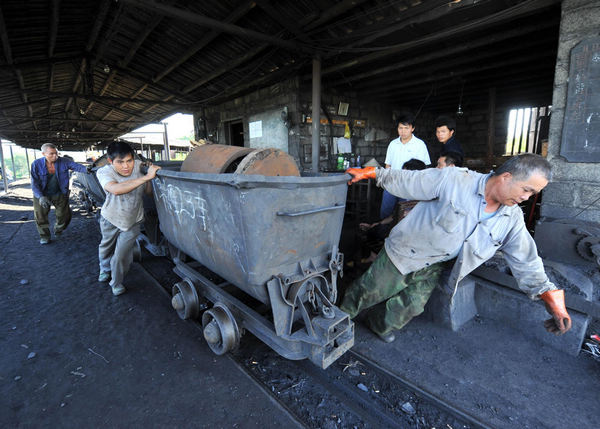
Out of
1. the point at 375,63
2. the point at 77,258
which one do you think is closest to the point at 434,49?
the point at 375,63

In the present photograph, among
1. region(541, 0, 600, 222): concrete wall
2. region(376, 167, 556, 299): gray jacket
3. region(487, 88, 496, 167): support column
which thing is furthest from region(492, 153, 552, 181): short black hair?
region(487, 88, 496, 167): support column

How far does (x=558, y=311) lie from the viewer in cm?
201

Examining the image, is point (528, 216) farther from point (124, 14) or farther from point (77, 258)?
point (124, 14)

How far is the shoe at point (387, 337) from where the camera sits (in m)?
2.57

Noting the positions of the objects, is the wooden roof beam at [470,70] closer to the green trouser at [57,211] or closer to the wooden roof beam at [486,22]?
the wooden roof beam at [486,22]

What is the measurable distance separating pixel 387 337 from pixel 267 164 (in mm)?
1823

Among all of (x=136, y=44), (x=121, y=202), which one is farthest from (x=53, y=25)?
(x=121, y=202)

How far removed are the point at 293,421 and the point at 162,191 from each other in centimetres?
214

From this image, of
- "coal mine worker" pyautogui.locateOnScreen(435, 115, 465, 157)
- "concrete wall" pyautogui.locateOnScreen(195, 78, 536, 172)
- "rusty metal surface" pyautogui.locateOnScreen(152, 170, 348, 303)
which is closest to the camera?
"rusty metal surface" pyautogui.locateOnScreen(152, 170, 348, 303)

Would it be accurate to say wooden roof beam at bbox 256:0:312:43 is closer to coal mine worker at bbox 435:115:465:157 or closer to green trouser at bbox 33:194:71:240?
coal mine worker at bbox 435:115:465:157

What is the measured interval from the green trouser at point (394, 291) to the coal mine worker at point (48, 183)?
5.49 m

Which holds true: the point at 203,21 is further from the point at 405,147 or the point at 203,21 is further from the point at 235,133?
the point at 235,133

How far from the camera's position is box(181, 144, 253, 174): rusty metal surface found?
2359mm

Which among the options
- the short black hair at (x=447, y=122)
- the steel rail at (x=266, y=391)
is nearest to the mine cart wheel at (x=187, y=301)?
the steel rail at (x=266, y=391)
